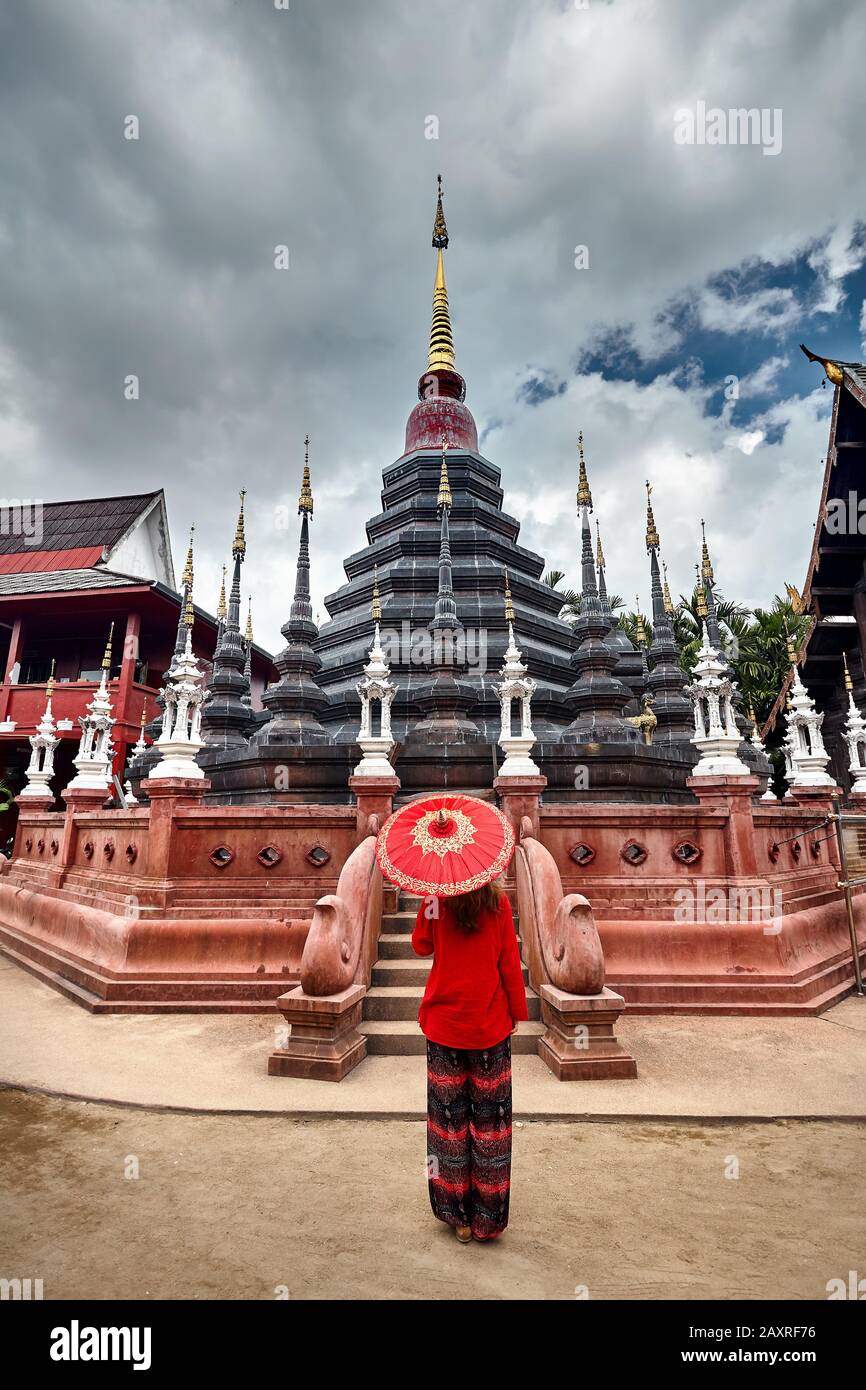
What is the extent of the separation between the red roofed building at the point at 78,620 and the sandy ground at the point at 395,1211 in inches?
702

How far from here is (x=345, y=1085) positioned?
225 inches

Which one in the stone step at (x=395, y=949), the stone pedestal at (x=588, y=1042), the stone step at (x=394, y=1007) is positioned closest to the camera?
the stone pedestal at (x=588, y=1042)

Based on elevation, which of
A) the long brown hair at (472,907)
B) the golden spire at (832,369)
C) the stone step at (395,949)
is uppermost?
the golden spire at (832,369)

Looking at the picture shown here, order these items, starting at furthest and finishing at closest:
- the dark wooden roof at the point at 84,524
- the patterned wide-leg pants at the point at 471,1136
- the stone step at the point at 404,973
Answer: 1. the dark wooden roof at the point at 84,524
2. the stone step at the point at 404,973
3. the patterned wide-leg pants at the point at 471,1136

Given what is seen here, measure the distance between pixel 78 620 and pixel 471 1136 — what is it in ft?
86.6

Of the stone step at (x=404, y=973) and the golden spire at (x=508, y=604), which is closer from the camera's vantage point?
the stone step at (x=404, y=973)

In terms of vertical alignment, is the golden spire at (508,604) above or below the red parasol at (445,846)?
above

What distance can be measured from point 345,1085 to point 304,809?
358 cm

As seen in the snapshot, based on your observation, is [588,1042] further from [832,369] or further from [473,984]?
[832,369]

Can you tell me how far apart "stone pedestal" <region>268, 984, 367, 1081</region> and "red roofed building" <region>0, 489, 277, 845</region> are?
16.7m

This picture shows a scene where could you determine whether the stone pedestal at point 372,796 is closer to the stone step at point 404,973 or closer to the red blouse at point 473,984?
the stone step at point 404,973

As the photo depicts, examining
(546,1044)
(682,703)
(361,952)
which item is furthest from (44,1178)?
(682,703)

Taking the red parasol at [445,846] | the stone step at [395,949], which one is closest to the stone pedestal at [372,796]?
the stone step at [395,949]

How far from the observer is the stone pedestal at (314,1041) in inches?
231
